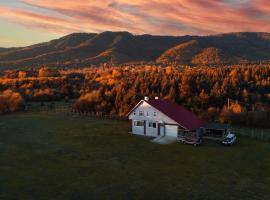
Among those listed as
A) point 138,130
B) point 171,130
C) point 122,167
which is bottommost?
point 122,167

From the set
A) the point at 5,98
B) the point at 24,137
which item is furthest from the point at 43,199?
the point at 5,98

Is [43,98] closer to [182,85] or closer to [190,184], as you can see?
[182,85]

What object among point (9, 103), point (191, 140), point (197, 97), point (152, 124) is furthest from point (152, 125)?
point (9, 103)

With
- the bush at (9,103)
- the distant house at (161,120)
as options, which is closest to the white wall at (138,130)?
the distant house at (161,120)

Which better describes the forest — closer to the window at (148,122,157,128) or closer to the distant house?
the distant house

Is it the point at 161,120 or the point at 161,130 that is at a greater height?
the point at 161,120

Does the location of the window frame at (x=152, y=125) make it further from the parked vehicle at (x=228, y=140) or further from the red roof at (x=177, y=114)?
the parked vehicle at (x=228, y=140)

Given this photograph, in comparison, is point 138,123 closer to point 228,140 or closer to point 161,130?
point 161,130

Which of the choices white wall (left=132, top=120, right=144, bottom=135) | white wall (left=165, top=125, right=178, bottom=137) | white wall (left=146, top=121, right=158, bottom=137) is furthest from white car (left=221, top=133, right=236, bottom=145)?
white wall (left=132, top=120, right=144, bottom=135)
